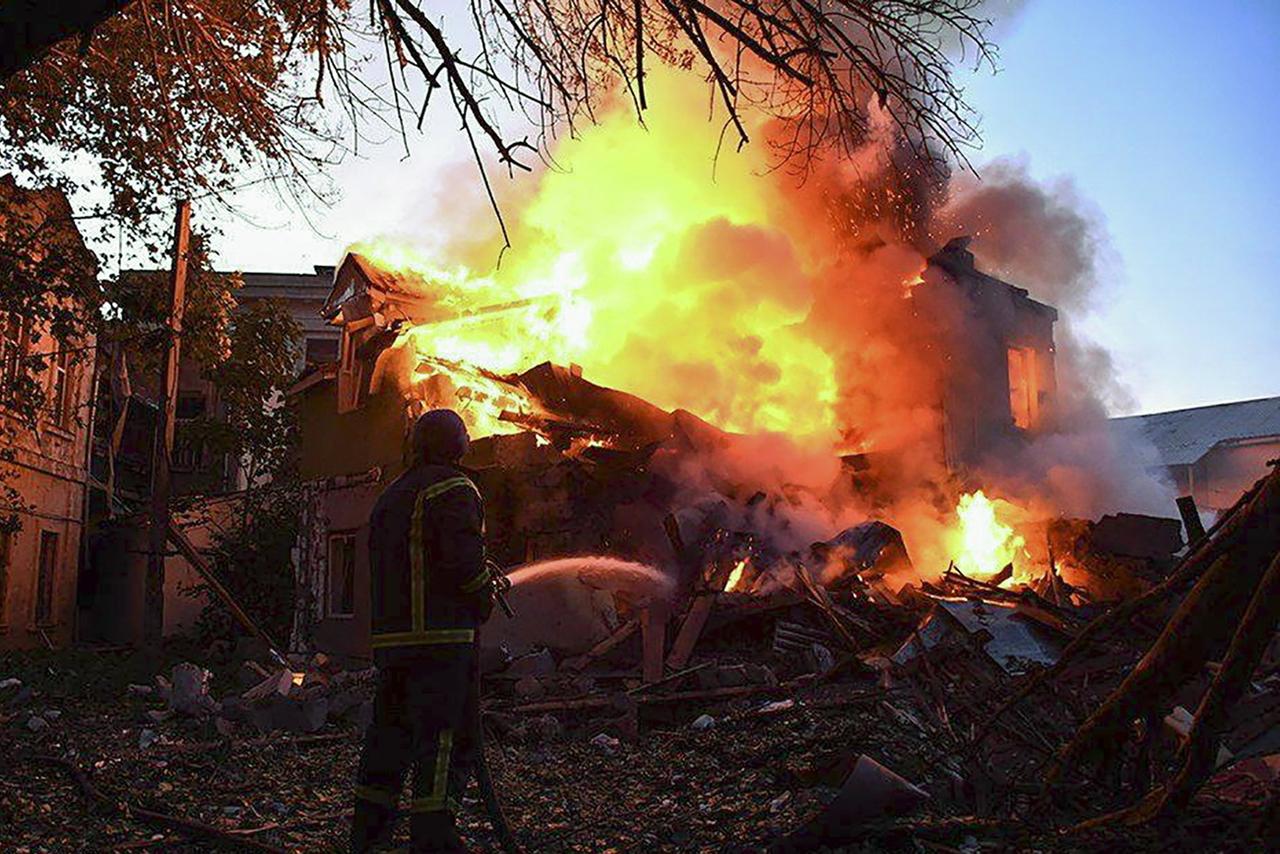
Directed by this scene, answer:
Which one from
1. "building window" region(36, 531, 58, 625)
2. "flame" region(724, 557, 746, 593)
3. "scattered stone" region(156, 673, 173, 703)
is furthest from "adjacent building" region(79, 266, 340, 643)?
"flame" region(724, 557, 746, 593)

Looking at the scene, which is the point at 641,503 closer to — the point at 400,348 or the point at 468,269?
the point at 400,348

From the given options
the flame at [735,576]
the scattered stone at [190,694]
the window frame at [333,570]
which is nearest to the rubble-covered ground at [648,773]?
the scattered stone at [190,694]

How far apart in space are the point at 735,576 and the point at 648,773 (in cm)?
507

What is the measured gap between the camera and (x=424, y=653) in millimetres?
4508

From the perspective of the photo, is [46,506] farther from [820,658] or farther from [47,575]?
[820,658]

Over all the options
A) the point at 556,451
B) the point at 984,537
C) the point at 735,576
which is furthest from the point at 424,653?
the point at 984,537

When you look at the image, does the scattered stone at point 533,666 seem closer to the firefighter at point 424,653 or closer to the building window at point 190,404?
the firefighter at point 424,653

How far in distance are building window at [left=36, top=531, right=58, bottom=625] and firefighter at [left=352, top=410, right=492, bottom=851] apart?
1898 cm

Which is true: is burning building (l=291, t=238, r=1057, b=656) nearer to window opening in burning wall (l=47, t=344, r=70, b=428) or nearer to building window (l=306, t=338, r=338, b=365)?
window opening in burning wall (l=47, t=344, r=70, b=428)

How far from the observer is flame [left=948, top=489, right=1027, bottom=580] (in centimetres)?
1508

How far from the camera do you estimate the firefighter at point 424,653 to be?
172 inches

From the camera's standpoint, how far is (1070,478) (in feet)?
60.3

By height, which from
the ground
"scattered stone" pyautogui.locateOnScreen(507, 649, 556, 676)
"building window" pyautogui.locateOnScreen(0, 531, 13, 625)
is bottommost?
the ground

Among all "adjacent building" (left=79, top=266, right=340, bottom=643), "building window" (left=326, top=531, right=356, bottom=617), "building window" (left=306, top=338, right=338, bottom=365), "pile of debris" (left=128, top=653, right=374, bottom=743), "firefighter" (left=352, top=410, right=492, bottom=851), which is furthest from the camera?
"building window" (left=306, top=338, right=338, bottom=365)
